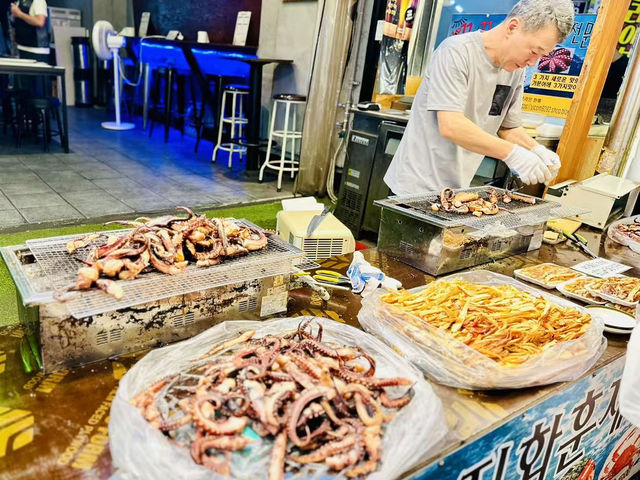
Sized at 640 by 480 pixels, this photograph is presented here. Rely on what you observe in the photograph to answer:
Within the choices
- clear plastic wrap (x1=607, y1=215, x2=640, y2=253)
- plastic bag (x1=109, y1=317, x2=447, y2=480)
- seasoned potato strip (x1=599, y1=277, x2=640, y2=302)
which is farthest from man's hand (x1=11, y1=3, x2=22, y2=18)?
seasoned potato strip (x1=599, y1=277, x2=640, y2=302)

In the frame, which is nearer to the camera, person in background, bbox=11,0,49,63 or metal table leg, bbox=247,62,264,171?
metal table leg, bbox=247,62,264,171

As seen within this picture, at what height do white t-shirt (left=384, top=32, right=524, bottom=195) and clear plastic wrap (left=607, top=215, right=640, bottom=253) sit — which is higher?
white t-shirt (left=384, top=32, right=524, bottom=195)

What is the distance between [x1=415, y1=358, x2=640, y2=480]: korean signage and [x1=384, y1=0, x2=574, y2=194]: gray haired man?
131cm

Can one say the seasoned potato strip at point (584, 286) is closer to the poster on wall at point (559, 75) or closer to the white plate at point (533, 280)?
the white plate at point (533, 280)

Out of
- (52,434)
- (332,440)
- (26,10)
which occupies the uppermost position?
(26,10)

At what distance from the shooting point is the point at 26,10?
794 centimetres

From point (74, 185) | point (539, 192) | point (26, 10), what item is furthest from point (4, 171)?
point (539, 192)

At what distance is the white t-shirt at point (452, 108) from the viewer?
2727 mm

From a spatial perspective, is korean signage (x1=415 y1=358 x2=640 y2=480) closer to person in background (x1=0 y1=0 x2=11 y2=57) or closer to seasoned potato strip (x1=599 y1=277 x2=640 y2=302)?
seasoned potato strip (x1=599 y1=277 x2=640 y2=302)

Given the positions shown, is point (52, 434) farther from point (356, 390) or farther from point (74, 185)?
point (74, 185)

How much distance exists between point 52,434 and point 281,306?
88 cm

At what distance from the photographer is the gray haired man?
8.33 feet

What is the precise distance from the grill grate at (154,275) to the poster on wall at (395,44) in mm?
5161

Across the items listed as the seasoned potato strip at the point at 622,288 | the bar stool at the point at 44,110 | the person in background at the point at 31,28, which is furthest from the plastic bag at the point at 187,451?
the person in background at the point at 31,28
